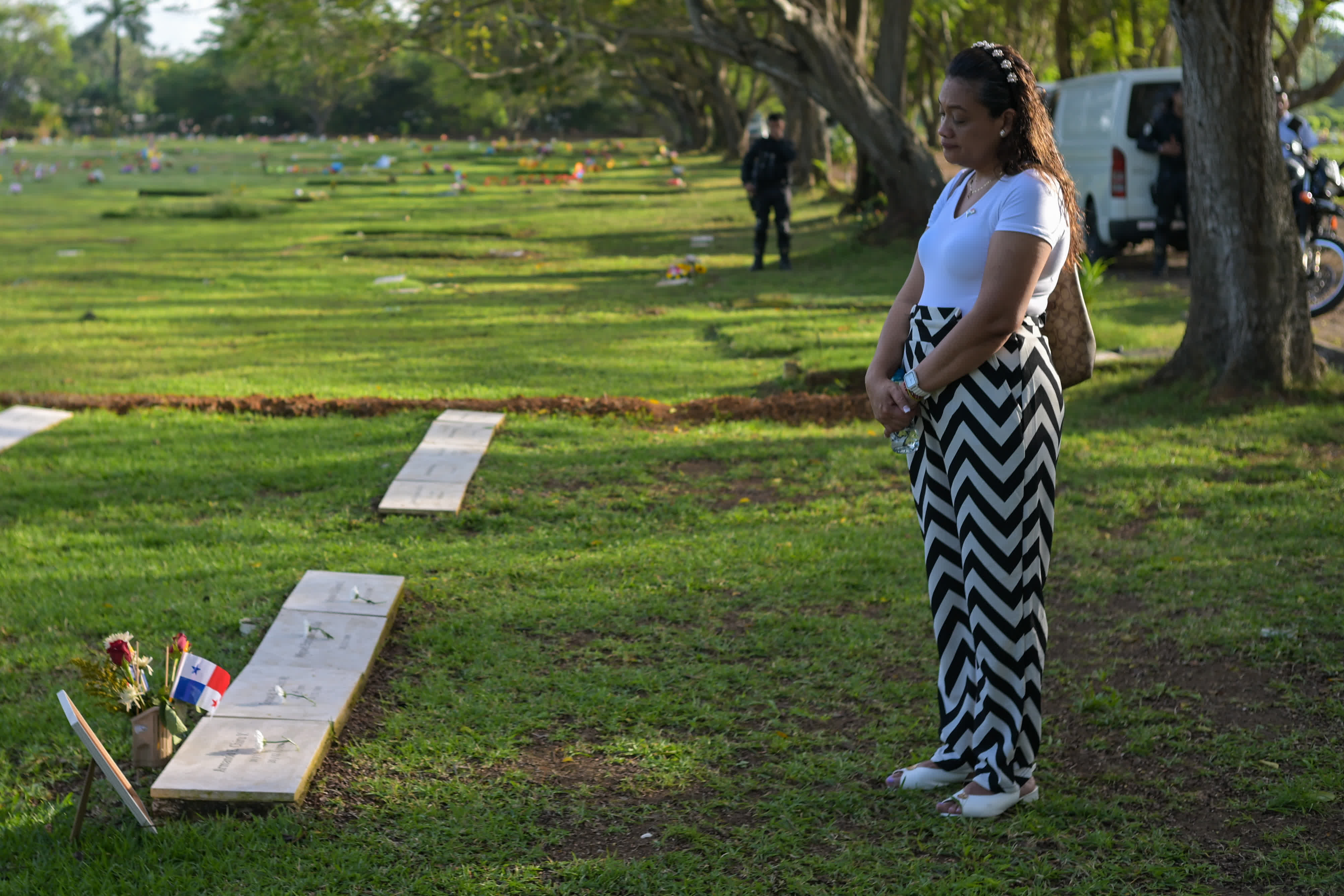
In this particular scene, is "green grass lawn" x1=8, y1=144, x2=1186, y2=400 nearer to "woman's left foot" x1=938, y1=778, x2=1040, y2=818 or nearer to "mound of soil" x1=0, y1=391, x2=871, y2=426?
"mound of soil" x1=0, y1=391, x2=871, y2=426

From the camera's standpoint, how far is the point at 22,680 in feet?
14.5

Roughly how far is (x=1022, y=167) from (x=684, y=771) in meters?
2.06

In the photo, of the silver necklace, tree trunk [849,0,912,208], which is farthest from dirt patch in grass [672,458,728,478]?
tree trunk [849,0,912,208]

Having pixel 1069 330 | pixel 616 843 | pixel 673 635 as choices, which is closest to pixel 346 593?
pixel 673 635

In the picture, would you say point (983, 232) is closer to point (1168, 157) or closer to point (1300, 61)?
point (1168, 157)

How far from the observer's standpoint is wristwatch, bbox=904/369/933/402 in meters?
3.15

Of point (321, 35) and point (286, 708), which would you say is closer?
point (286, 708)

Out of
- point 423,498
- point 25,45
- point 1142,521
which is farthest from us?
point 25,45

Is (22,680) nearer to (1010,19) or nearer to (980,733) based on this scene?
(980,733)

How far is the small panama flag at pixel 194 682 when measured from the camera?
3793mm

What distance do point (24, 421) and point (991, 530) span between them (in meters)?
7.35

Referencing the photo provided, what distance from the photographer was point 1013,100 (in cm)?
300

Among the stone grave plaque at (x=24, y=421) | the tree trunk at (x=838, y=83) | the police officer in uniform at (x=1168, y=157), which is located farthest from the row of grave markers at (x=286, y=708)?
the tree trunk at (x=838, y=83)

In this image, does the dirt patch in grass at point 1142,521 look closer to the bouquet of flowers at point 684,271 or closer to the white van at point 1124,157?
the white van at point 1124,157
